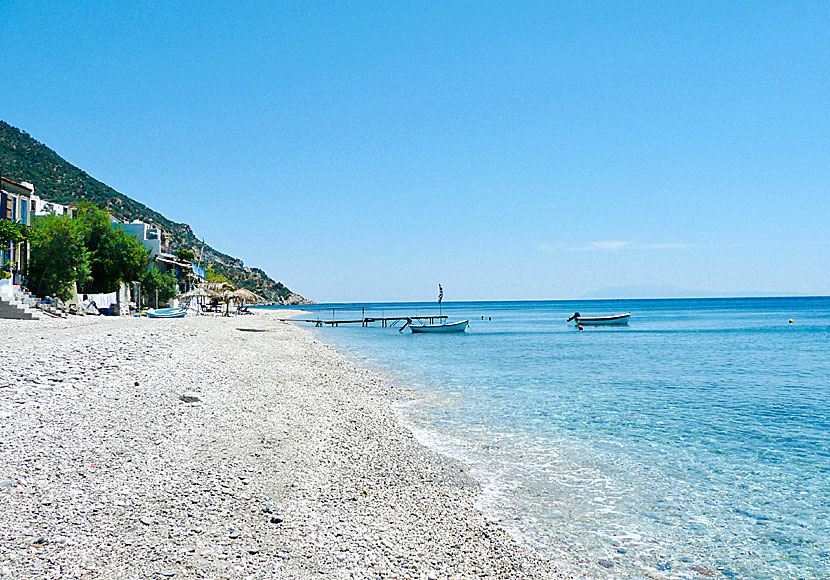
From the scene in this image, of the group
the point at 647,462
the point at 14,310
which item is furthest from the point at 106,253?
the point at 647,462

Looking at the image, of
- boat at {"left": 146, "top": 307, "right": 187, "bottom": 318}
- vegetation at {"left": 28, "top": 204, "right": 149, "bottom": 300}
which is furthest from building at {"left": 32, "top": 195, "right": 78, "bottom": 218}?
boat at {"left": 146, "top": 307, "right": 187, "bottom": 318}

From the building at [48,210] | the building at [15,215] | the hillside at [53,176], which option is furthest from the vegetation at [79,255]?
the hillside at [53,176]

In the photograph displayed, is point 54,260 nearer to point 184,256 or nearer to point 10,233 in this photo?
point 10,233

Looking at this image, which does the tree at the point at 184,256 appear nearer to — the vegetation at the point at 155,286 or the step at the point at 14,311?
the vegetation at the point at 155,286

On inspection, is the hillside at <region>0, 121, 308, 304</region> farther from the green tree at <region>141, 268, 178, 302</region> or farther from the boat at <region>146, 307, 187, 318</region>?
the boat at <region>146, 307, 187, 318</region>

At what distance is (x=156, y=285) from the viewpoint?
55.0 m

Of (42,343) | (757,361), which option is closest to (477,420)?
(42,343)

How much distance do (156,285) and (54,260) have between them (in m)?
16.9

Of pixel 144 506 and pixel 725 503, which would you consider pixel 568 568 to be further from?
pixel 144 506

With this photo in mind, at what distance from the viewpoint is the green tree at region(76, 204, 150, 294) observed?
4600 centimetres

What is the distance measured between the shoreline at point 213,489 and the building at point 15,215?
27014 mm

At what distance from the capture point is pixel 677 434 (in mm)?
12383

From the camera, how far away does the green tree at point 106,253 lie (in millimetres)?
46000

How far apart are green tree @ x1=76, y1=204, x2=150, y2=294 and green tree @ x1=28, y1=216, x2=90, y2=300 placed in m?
6.64
